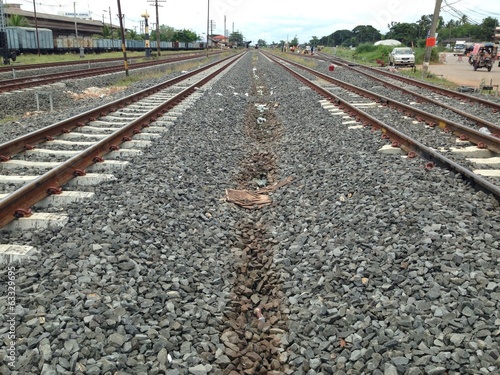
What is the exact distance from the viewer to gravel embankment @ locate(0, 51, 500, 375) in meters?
2.77

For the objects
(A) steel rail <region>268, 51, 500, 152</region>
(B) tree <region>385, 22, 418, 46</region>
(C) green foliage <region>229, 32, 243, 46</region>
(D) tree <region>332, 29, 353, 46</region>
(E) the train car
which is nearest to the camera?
(A) steel rail <region>268, 51, 500, 152</region>

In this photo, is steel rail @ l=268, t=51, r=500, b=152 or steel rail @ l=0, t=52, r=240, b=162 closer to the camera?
steel rail @ l=0, t=52, r=240, b=162

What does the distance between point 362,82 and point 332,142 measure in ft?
43.7

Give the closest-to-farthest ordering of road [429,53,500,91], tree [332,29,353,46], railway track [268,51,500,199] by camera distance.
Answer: railway track [268,51,500,199], road [429,53,500,91], tree [332,29,353,46]

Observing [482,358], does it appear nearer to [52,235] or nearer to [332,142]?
[52,235]

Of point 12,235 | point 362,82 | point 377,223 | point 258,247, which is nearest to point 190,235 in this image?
point 258,247

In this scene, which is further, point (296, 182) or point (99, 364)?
point (296, 182)

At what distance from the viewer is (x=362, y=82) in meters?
20.0

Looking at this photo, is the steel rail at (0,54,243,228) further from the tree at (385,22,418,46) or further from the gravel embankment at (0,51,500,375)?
the tree at (385,22,418,46)

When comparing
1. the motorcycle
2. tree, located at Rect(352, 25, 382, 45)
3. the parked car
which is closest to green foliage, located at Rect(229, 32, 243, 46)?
tree, located at Rect(352, 25, 382, 45)

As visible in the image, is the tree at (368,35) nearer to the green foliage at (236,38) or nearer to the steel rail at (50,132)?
the green foliage at (236,38)

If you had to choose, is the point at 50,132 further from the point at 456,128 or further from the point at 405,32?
the point at 405,32

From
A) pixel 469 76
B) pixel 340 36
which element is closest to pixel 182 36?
pixel 340 36

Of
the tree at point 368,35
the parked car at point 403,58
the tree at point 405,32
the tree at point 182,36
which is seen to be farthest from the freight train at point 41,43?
the tree at point 368,35
